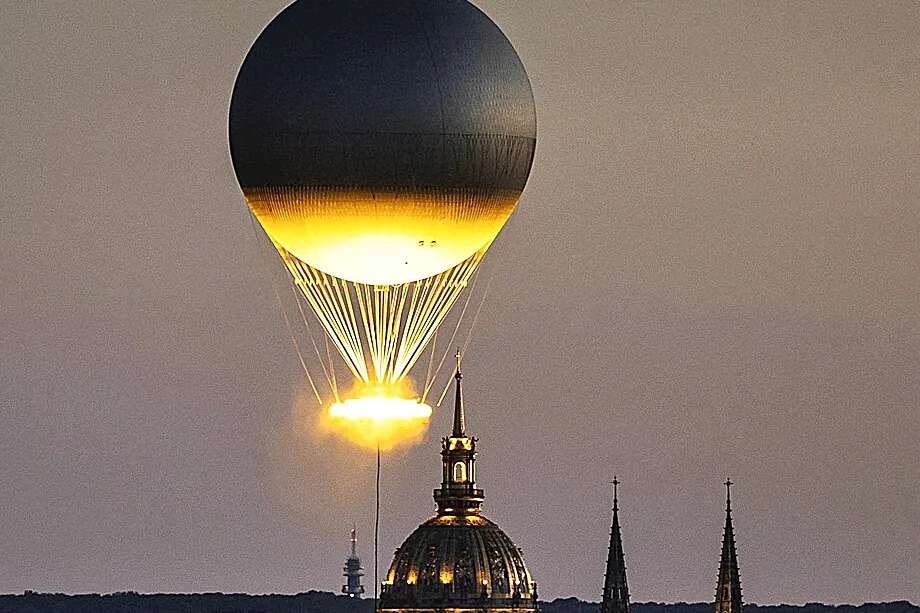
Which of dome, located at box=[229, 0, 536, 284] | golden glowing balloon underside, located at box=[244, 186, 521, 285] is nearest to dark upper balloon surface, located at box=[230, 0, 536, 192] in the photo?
dome, located at box=[229, 0, 536, 284]

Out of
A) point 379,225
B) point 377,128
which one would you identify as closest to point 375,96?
point 377,128

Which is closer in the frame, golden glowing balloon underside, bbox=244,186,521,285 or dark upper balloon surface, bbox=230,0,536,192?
dark upper balloon surface, bbox=230,0,536,192

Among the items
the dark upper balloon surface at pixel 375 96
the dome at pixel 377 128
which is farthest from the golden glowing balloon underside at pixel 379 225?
the dark upper balloon surface at pixel 375 96

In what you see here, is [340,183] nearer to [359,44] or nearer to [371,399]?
[359,44]

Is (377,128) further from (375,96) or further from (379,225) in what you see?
(379,225)

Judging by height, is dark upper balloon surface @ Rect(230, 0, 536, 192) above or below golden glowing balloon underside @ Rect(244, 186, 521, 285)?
above

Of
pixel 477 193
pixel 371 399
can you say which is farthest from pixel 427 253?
pixel 371 399

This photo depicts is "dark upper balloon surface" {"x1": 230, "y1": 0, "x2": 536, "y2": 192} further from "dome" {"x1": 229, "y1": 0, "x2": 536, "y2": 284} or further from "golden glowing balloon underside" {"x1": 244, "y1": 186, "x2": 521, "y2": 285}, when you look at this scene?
"golden glowing balloon underside" {"x1": 244, "y1": 186, "x2": 521, "y2": 285}
